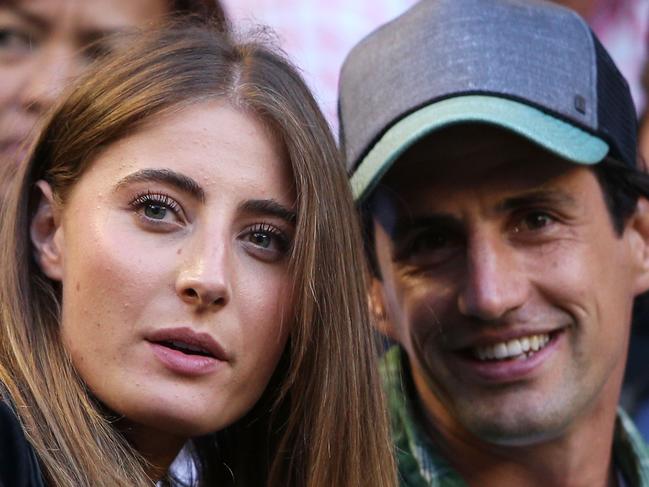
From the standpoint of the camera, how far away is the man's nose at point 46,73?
3.00 meters

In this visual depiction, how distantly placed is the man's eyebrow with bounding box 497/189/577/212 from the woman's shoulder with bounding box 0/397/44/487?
123cm

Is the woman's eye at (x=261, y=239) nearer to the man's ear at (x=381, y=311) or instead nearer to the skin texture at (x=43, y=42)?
the man's ear at (x=381, y=311)

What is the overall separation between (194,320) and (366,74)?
3.31ft

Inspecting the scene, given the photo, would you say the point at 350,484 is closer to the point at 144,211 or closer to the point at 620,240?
the point at 144,211

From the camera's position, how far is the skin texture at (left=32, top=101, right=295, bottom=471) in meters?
2.19

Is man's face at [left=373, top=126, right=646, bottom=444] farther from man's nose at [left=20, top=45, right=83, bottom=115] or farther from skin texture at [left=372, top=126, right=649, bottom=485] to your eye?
man's nose at [left=20, top=45, right=83, bottom=115]

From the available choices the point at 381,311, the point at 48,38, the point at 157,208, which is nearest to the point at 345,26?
the point at 48,38

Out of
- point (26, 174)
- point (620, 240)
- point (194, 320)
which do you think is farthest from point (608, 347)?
point (26, 174)

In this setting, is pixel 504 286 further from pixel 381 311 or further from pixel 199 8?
pixel 199 8

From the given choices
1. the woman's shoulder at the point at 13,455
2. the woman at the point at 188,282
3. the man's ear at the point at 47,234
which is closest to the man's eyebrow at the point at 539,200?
the woman at the point at 188,282

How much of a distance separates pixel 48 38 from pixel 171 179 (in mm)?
1070

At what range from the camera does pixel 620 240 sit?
2.94m

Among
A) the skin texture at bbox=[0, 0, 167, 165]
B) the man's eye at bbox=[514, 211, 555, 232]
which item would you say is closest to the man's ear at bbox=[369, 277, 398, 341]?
the man's eye at bbox=[514, 211, 555, 232]

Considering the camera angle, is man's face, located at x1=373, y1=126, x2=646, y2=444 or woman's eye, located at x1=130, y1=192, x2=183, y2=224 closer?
woman's eye, located at x1=130, y1=192, x2=183, y2=224
